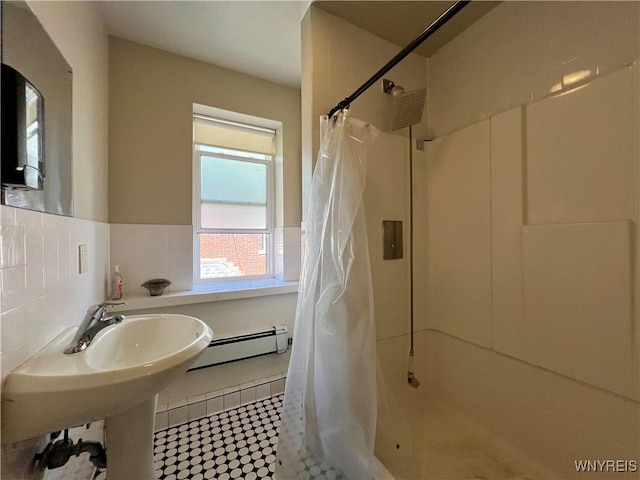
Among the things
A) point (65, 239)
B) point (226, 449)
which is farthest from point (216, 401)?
point (65, 239)

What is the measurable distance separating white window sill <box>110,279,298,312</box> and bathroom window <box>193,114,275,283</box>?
7.5 inches

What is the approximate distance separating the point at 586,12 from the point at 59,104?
6.67 ft

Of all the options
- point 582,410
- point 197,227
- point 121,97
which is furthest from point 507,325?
point 121,97

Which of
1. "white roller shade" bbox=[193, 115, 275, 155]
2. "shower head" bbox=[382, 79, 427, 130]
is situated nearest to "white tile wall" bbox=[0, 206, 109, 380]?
"white roller shade" bbox=[193, 115, 275, 155]

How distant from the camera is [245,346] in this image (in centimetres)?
168

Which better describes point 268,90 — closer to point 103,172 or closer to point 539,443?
point 103,172

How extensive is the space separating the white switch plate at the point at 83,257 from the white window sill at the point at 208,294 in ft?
1.16

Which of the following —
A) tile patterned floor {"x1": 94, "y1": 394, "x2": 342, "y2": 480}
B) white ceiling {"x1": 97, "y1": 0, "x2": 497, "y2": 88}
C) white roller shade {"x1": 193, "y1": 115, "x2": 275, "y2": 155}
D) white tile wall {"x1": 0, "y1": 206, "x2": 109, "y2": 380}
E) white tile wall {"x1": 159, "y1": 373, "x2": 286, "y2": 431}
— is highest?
white ceiling {"x1": 97, "y1": 0, "x2": 497, "y2": 88}

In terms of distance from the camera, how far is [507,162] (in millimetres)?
1179

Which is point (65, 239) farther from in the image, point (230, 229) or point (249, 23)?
point (249, 23)

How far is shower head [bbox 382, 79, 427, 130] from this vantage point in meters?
1.19

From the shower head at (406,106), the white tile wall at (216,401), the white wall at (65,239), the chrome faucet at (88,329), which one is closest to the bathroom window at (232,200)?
the white wall at (65,239)

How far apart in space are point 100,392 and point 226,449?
3.35 ft

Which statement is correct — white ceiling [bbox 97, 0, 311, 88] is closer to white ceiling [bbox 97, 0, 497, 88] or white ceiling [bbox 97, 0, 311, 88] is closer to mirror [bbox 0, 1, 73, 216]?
white ceiling [bbox 97, 0, 497, 88]
